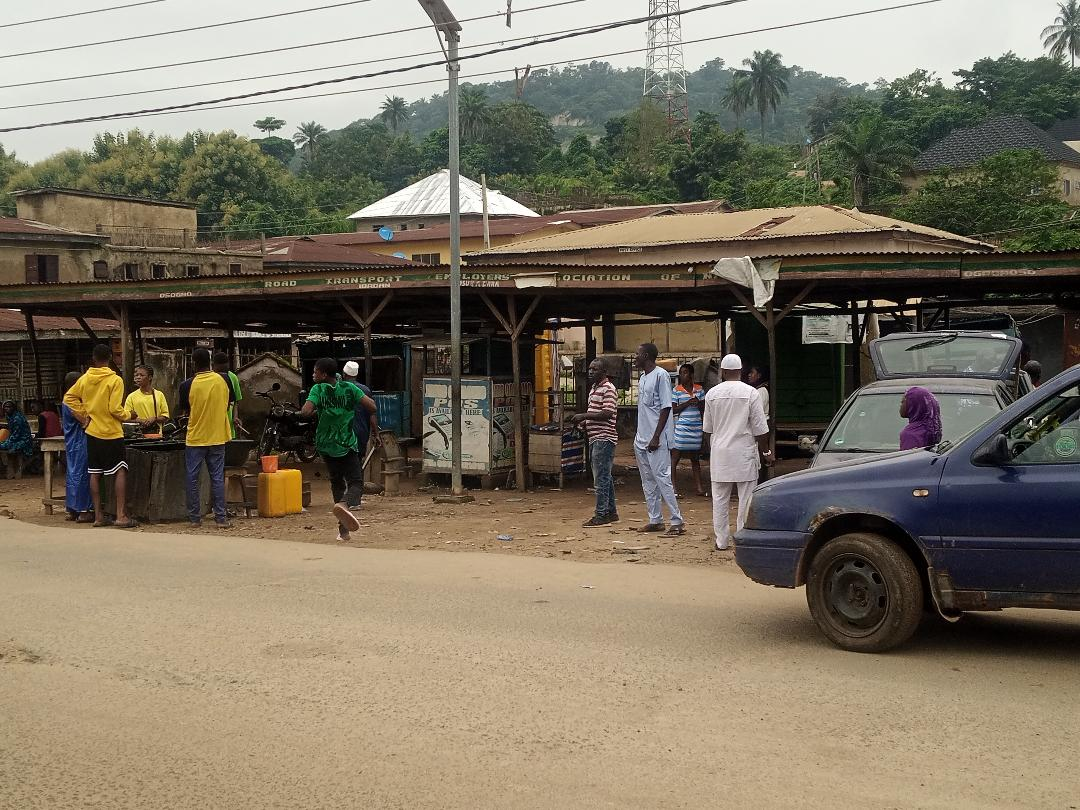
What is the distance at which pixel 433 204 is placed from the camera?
65750mm

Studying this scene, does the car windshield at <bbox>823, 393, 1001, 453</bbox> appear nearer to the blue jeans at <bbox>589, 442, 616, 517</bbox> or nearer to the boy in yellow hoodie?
the blue jeans at <bbox>589, 442, 616, 517</bbox>

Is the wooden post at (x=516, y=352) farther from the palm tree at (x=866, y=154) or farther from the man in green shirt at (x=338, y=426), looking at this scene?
the palm tree at (x=866, y=154)

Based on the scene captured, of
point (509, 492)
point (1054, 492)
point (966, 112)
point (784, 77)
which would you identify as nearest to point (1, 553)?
point (509, 492)

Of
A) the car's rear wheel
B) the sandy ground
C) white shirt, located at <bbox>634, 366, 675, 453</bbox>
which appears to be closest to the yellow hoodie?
the sandy ground

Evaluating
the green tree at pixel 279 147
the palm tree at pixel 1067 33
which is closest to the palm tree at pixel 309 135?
the green tree at pixel 279 147

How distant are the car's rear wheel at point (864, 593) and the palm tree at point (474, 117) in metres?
90.2

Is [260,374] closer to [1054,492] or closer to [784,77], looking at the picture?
[1054,492]

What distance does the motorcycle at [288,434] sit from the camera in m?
20.8

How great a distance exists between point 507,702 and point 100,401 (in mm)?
8212

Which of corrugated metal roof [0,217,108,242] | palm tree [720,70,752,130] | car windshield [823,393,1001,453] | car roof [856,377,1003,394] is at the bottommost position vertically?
car windshield [823,393,1001,453]

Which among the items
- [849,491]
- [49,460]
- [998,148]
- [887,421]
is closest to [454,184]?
[49,460]

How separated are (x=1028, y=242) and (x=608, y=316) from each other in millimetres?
19605

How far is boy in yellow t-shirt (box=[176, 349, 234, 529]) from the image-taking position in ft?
40.4

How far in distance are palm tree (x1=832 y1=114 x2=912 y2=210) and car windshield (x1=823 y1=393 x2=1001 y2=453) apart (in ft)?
157
